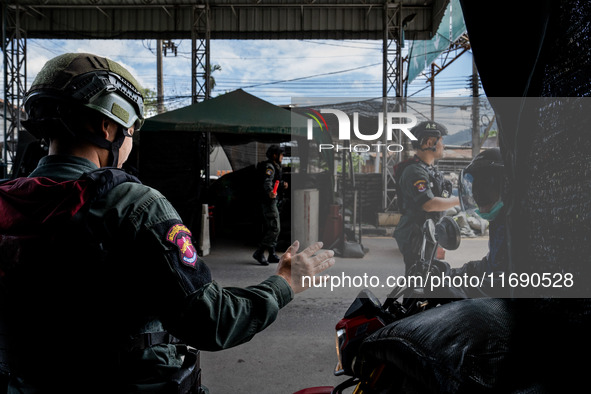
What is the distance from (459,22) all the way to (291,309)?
23.2 ft

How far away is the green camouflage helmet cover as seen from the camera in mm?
1152

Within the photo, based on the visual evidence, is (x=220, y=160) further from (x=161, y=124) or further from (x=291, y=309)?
(x=291, y=309)

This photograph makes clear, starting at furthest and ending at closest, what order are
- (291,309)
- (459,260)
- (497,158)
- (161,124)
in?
(161,124), (291,309), (459,260), (497,158)

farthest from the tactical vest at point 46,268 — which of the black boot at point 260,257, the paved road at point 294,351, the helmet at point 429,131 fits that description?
the black boot at point 260,257

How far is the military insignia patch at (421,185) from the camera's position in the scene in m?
2.50

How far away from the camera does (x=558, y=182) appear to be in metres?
1.04

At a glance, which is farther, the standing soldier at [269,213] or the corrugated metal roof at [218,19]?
the corrugated metal roof at [218,19]

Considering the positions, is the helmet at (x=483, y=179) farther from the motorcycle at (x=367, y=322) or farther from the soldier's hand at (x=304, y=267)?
the soldier's hand at (x=304, y=267)

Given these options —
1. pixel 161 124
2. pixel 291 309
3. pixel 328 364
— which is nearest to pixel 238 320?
pixel 328 364

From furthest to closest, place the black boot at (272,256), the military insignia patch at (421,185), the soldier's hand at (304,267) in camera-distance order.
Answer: the black boot at (272,256) < the military insignia patch at (421,185) < the soldier's hand at (304,267)

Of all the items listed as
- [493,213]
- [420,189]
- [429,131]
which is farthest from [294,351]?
[493,213]

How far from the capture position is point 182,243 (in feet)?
3.43

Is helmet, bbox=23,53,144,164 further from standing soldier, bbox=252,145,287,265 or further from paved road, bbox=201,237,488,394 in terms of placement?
standing soldier, bbox=252,145,287,265

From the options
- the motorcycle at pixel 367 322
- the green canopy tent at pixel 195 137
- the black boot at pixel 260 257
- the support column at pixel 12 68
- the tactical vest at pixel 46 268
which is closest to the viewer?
the tactical vest at pixel 46 268
